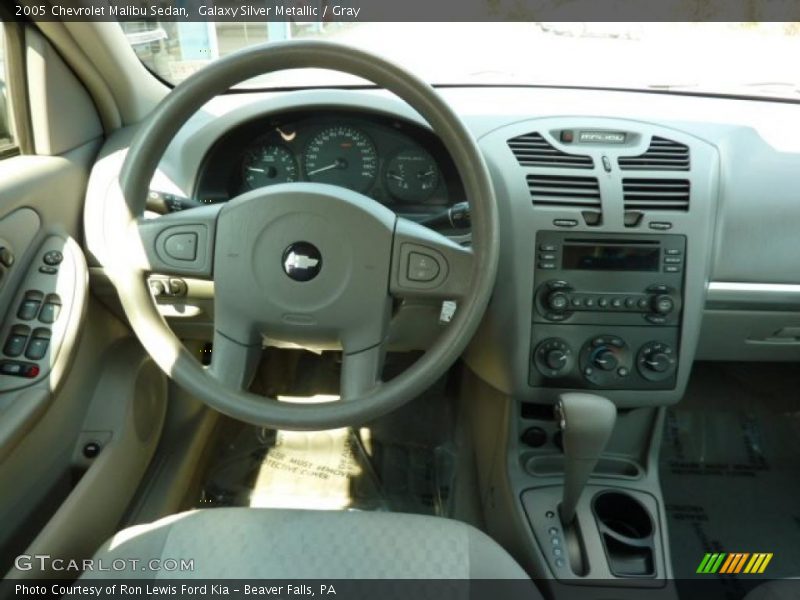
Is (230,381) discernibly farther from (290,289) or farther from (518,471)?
(518,471)

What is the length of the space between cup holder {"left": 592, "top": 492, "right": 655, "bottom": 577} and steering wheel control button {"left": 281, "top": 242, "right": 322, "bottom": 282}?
928 millimetres

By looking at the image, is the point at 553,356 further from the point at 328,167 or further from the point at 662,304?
the point at 328,167

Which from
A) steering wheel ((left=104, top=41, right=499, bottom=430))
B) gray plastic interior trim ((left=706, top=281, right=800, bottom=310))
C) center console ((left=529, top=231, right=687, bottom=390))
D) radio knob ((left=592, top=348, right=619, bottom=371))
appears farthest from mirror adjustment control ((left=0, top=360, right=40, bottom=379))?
gray plastic interior trim ((left=706, top=281, right=800, bottom=310))

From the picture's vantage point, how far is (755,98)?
6.08 feet

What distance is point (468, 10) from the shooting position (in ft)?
5.52

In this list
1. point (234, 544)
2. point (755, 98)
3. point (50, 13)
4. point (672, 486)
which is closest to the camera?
point (234, 544)

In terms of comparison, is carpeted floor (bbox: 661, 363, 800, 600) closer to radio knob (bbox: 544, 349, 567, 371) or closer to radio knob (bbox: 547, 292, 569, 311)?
radio knob (bbox: 544, 349, 567, 371)

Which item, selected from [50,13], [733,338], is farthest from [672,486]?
[50,13]

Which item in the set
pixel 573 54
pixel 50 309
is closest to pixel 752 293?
pixel 573 54

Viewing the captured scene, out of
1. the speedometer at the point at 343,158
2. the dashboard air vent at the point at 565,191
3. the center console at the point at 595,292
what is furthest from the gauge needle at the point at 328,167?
the dashboard air vent at the point at 565,191

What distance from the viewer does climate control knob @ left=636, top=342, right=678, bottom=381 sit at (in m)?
1.54

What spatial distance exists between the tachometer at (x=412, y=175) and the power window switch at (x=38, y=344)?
0.88 metres

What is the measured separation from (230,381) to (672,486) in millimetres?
1609

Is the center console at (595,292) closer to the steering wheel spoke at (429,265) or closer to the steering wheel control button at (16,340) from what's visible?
the steering wheel spoke at (429,265)
